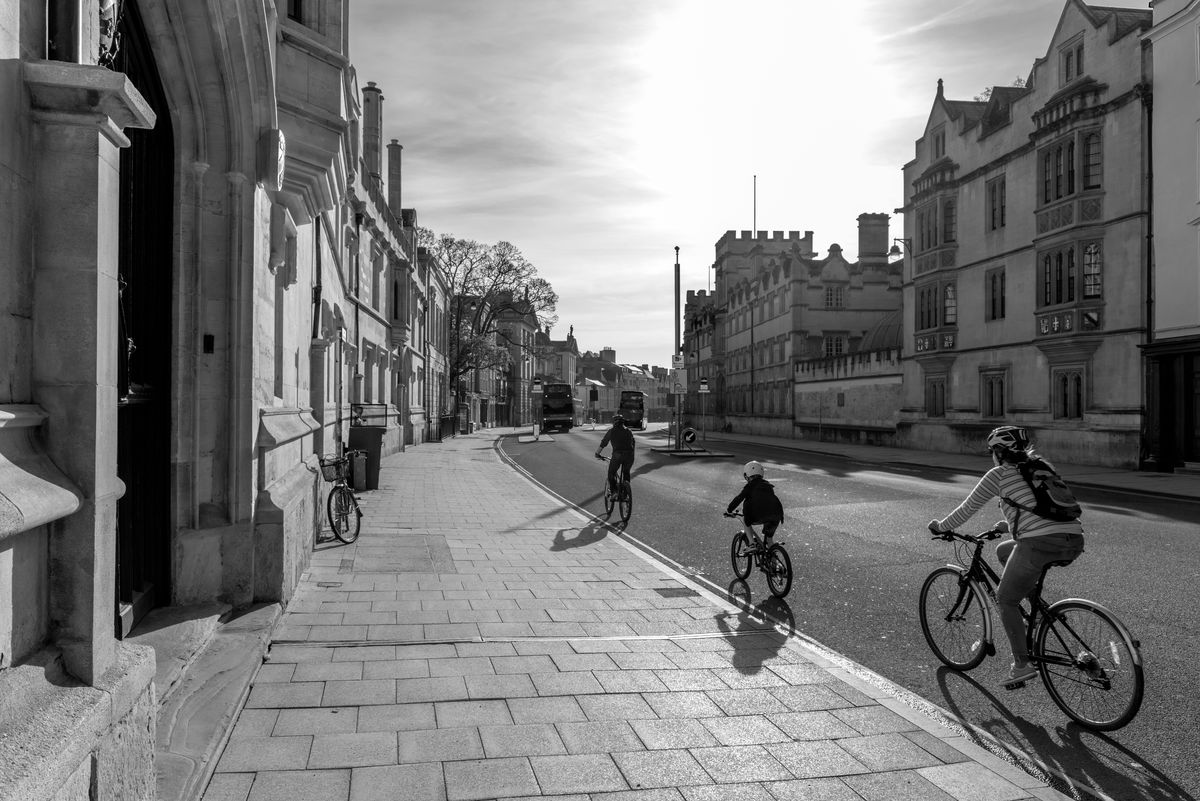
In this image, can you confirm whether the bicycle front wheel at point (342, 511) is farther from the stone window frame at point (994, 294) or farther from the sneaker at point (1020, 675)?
the stone window frame at point (994, 294)

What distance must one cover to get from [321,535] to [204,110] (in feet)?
20.1

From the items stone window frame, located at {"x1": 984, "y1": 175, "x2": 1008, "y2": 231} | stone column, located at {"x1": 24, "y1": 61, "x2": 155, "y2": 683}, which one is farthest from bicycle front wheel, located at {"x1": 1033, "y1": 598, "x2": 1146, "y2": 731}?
stone window frame, located at {"x1": 984, "y1": 175, "x2": 1008, "y2": 231}

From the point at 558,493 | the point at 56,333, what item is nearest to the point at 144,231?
the point at 56,333

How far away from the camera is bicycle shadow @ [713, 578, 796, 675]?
5905 mm

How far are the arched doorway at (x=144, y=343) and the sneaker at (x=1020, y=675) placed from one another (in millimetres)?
5247

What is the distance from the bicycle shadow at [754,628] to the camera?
19.4 feet

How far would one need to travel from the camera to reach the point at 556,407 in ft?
203

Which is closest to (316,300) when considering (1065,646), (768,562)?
(768,562)

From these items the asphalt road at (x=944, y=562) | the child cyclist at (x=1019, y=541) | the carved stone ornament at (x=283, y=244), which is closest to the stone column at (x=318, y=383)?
the carved stone ornament at (x=283, y=244)

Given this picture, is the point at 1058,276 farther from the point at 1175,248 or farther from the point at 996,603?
the point at 996,603

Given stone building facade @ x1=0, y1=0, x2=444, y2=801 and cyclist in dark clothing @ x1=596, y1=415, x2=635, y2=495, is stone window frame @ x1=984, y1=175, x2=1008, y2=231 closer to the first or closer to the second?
cyclist in dark clothing @ x1=596, y1=415, x2=635, y2=495

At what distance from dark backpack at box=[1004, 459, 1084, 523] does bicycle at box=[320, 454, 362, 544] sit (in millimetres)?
7758

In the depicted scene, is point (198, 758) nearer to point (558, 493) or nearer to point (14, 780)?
point (14, 780)

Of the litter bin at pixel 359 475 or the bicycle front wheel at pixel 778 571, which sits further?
the litter bin at pixel 359 475
